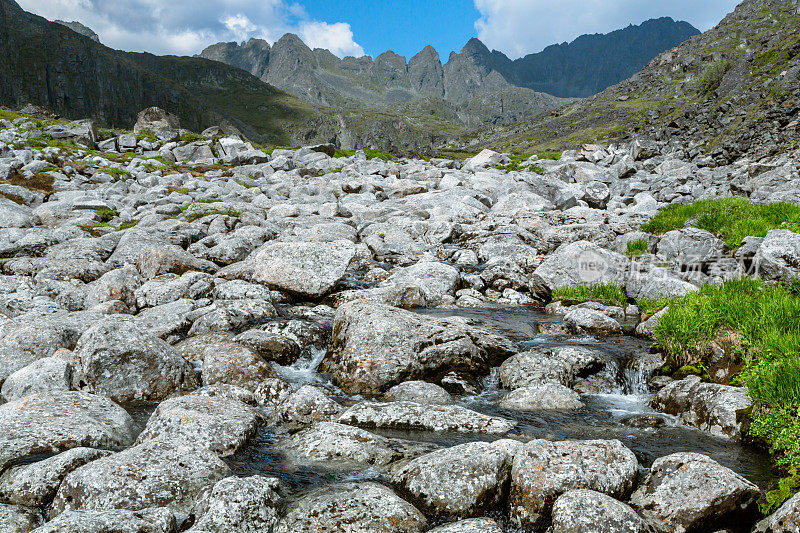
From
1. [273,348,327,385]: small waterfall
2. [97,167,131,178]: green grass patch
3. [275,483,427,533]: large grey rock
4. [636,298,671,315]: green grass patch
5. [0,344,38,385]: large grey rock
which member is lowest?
[275,483,427,533]: large grey rock

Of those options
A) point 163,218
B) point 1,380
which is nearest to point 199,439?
point 1,380

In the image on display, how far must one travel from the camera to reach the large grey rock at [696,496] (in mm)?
5934

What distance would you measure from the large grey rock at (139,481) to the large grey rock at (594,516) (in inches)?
194

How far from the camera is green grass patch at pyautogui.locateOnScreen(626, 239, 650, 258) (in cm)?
1899

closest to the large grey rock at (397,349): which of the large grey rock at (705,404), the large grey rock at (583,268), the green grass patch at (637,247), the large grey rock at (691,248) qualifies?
the large grey rock at (705,404)

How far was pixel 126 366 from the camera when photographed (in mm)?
10406

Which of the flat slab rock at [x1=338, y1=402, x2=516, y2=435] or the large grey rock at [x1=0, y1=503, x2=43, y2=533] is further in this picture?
the flat slab rock at [x1=338, y1=402, x2=516, y2=435]

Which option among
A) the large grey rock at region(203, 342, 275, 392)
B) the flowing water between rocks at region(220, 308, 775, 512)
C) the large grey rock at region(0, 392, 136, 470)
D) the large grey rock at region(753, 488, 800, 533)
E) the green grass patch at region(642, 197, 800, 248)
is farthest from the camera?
the green grass patch at region(642, 197, 800, 248)

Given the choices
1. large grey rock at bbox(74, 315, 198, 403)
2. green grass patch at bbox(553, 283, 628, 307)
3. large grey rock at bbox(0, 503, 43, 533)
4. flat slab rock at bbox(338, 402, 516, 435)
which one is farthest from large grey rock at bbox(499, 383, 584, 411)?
large grey rock at bbox(0, 503, 43, 533)

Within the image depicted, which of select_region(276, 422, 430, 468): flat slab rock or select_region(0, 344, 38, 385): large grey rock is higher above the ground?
select_region(0, 344, 38, 385): large grey rock

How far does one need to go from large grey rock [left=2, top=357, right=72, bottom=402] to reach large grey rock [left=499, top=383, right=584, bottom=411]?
949 cm

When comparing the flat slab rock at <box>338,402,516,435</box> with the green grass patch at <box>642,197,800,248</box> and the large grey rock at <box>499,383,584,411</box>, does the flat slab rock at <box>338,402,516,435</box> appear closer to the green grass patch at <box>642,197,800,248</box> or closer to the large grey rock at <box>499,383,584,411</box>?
the large grey rock at <box>499,383,584,411</box>

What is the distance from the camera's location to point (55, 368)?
10273 millimetres

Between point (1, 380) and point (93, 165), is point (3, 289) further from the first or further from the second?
point (93, 165)
